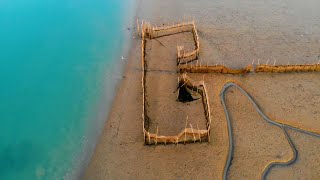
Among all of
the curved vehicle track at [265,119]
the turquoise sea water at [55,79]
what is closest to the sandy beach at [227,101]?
the curved vehicle track at [265,119]

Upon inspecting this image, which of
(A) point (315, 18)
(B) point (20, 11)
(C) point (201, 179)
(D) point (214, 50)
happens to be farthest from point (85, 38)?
(A) point (315, 18)

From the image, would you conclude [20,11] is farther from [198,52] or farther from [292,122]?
[292,122]

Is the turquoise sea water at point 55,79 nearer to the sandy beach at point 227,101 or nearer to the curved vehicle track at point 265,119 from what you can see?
the sandy beach at point 227,101

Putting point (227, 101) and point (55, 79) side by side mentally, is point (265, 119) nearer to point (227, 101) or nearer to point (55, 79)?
point (227, 101)

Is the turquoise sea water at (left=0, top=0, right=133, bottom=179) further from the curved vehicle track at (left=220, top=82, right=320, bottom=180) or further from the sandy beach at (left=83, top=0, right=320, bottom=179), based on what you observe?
the curved vehicle track at (left=220, top=82, right=320, bottom=180)

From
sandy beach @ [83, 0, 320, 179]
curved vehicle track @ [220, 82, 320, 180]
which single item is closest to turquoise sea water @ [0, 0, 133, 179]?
sandy beach @ [83, 0, 320, 179]
